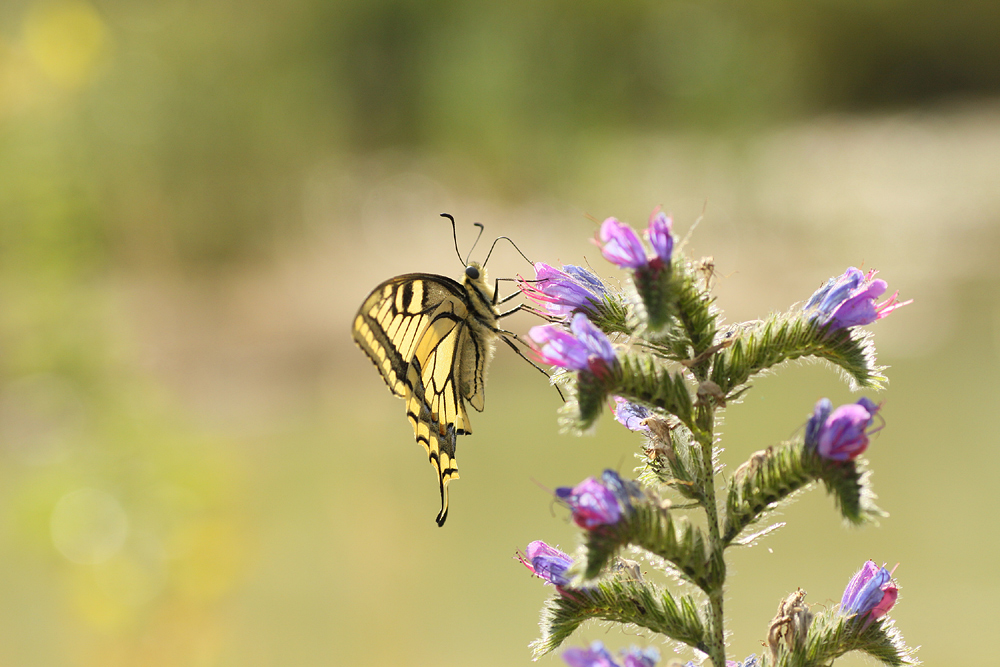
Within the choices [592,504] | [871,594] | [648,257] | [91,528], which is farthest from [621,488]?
[91,528]

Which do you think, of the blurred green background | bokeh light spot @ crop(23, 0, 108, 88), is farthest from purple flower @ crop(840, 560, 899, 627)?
bokeh light spot @ crop(23, 0, 108, 88)

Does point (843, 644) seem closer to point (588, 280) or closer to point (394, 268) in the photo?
point (588, 280)

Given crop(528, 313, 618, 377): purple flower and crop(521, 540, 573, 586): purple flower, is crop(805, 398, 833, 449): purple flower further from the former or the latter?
crop(521, 540, 573, 586): purple flower

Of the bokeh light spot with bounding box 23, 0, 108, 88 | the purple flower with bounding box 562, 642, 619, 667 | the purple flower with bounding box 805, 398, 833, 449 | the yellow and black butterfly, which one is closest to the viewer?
the purple flower with bounding box 562, 642, 619, 667

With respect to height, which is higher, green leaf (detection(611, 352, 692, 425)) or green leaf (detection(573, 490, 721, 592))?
green leaf (detection(611, 352, 692, 425))

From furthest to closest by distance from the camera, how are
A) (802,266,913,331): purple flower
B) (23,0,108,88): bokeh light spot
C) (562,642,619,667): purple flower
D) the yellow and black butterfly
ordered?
(23,0,108,88): bokeh light spot → the yellow and black butterfly → (802,266,913,331): purple flower → (562,642,619,667): purple flower

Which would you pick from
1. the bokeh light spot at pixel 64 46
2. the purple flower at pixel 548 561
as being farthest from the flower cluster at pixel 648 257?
the bokeh light spot at pixel 64 46
